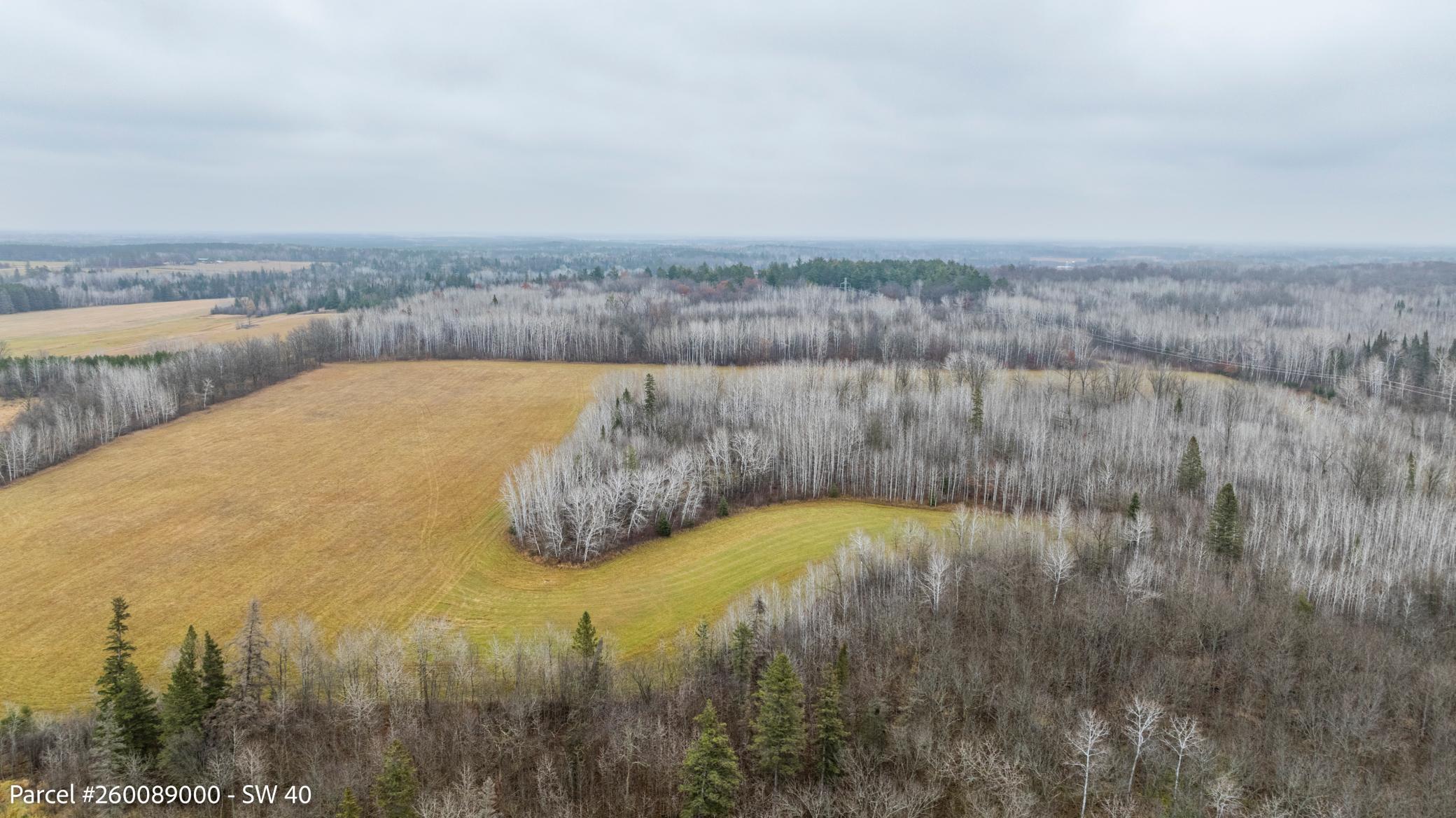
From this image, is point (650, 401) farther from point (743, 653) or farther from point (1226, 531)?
point (1226, 531)

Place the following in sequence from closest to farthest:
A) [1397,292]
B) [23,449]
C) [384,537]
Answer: [384,537], [23,449], [1397,292]

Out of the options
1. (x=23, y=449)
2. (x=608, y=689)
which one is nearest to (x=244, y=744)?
(x=608, y=689)

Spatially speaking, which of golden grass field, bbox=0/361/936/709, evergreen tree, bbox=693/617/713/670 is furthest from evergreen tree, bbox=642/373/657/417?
evergreen tree, bbox=693/617/713/670

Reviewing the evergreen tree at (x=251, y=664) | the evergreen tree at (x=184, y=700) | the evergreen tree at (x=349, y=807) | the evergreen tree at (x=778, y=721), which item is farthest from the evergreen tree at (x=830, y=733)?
the evergreen tree at (x=184, y=700)

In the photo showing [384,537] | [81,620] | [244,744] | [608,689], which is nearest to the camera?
[244,744]

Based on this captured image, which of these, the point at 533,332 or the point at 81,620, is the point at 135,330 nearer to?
the point at 533,332

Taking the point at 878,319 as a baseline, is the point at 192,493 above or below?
below
